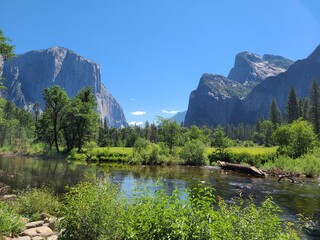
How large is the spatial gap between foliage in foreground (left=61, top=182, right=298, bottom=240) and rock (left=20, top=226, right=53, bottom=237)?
2874 millimetres

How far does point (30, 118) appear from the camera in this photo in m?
132

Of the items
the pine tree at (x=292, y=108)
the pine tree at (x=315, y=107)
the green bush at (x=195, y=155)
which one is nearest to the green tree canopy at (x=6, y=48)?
the green bush at (x=195, y=155)

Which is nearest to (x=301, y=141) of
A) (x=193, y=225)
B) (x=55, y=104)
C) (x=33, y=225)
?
(x=33, y=225)

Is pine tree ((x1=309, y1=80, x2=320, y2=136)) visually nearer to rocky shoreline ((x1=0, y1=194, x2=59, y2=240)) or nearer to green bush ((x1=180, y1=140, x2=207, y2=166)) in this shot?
green bush ((x1=180, y1=140, x2=207, y2=166))

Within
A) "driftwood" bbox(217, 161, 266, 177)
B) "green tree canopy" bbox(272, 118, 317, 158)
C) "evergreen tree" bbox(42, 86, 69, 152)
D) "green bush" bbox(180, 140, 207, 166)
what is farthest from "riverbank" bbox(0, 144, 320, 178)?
"evergreen tree" bbox(42, 86, 69, 152)

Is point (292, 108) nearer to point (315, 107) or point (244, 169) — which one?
point (315, 107)

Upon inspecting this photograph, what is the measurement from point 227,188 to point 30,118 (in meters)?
119

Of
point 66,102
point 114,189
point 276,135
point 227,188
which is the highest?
point 66,102

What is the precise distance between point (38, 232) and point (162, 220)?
6.56m

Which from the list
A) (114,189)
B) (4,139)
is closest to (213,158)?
(114,189)

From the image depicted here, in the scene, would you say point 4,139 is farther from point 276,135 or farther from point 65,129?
point 276,135

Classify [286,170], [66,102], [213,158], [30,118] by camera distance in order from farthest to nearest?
[30,118]
[66,102]
[213,158]
[286,170]

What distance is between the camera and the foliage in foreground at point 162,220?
277 inches

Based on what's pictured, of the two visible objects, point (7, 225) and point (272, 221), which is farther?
point (7, 225)
